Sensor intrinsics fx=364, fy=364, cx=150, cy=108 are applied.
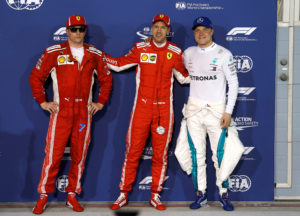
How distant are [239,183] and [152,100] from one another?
1.21 meters

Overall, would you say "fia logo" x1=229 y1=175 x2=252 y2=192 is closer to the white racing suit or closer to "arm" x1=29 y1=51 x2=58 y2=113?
the white racing suit

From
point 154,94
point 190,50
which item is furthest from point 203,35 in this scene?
point 154,94

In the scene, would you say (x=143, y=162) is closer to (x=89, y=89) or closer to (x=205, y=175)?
(x=205, y=175)

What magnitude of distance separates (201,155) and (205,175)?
8.3 inches

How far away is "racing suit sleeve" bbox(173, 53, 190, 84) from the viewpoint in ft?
10.6

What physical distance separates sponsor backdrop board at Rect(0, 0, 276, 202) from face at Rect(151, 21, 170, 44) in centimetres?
26

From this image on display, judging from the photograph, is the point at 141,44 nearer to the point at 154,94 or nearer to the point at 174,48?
the point at 174,48

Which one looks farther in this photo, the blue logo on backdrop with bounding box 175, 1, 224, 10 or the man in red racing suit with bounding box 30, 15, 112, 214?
the blue logo on backdrop with bounding box 175, 1, 224, 10

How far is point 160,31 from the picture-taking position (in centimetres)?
312

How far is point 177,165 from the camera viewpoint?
3.52m

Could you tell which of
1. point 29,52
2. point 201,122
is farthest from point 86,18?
point 201,122

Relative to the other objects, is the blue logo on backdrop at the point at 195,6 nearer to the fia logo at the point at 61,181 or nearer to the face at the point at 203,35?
the face at the point at 203,35

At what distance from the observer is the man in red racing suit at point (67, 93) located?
3105 millimetres

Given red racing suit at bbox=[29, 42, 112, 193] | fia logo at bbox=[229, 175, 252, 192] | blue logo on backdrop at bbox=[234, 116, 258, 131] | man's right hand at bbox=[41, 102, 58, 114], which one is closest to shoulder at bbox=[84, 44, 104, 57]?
red racing suit at bbox=[29, 42, 112, 193]
